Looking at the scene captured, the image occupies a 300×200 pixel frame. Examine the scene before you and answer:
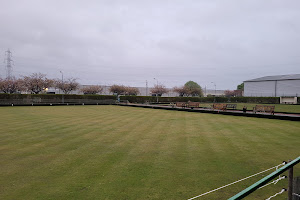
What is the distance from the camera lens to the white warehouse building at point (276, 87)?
61.8 m

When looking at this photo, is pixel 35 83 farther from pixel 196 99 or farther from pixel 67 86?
pixel 196 99

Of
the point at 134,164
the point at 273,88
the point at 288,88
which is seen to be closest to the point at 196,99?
the point at 273,88

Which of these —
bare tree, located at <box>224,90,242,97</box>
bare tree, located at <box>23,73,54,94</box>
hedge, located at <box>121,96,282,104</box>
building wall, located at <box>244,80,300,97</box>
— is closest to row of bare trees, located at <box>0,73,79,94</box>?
bare tree, located at <box>23,73,54,94</box>

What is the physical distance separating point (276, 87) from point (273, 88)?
1.01 metres

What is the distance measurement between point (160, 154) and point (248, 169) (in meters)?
2.81

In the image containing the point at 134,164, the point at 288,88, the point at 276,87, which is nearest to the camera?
the point at 134,164

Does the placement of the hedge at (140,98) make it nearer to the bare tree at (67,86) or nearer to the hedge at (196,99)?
the hedge at (196,99)

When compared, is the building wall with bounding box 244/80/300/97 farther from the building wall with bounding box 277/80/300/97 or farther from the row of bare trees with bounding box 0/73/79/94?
the row of bare trees with bounding box 0/73/79/94

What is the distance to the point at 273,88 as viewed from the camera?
67562 millimetres

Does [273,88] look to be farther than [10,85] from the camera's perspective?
Yes

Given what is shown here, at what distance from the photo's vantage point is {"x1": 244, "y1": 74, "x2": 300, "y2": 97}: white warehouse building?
203ft

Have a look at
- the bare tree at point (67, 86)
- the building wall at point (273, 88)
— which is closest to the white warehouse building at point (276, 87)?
the building wall at point (273, 88)

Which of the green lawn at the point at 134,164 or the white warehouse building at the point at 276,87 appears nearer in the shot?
the green lawn at the point at 134,164

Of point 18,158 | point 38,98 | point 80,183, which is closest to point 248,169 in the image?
point 80,183
